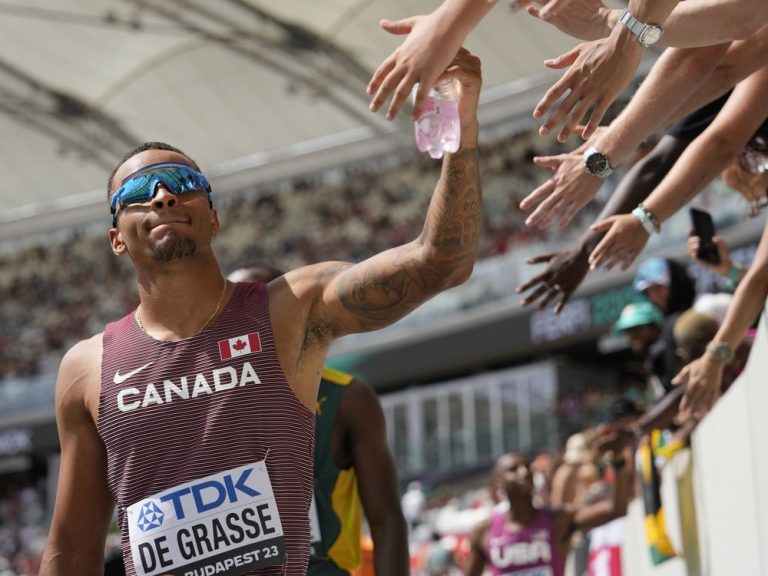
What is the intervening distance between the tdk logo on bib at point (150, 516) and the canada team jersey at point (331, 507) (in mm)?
1320

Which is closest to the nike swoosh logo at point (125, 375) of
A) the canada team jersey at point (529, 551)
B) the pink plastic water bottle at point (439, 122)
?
the pink plastic water bottle at point (439, 122)

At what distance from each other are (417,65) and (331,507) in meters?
2.12

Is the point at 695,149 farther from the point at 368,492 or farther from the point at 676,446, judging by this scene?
the point at 676,446

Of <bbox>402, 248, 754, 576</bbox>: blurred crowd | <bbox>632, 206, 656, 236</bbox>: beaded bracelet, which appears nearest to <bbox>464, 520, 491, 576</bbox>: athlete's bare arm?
<bbox>402, 248, 754, 576</bbox>: blurred crowd

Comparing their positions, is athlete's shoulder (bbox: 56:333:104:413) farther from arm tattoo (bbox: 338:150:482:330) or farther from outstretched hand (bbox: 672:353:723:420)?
outstretched hand (bbox: 672:353:723:420)

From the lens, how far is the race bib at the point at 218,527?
2789mm

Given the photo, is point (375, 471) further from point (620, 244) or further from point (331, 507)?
point (620, 244)

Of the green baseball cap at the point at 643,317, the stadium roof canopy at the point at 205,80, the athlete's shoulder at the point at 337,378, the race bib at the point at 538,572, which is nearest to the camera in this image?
the athlete's shoulder at the point at 337,378

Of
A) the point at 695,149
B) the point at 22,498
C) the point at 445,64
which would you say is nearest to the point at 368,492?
the point at 695,149

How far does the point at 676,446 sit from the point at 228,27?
1979 centimetres

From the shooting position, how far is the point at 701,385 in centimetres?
399

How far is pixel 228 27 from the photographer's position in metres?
23.8

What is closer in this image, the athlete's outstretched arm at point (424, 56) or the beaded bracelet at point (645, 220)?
the athlete's outstretched arm at point (424, 56)

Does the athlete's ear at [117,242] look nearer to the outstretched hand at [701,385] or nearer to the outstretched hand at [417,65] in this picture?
the outstretched hand at [417,65]
